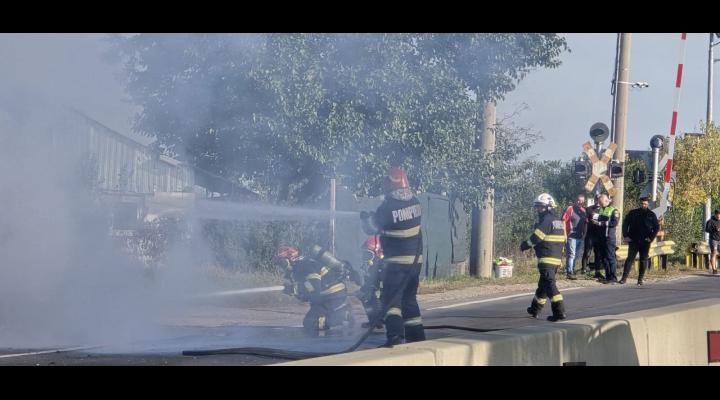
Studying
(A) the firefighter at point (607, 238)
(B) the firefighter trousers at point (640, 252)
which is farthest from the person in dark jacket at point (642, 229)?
(A) the firefighter at point (607, 238)

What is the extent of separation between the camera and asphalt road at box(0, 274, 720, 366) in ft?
26.4

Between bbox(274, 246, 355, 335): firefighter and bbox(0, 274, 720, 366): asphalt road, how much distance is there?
9.0 inches

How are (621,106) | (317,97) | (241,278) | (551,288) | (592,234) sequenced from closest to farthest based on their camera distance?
(551,288), (317,97), (241,278), (592,234), (621,106)

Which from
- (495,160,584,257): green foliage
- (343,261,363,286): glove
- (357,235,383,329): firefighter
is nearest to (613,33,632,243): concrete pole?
(495,160,584,257): green foliage

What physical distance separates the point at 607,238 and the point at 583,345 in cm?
1107

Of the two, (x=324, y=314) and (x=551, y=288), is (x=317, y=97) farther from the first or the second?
(x=551, y=288)

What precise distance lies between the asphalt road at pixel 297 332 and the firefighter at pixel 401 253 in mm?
824

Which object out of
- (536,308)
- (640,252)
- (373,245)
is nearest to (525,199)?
(640,252)

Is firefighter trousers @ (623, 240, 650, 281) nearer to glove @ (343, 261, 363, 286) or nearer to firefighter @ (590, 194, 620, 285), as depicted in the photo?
firefighter @ (590, 194, 620, 285)

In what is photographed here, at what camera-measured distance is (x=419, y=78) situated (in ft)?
39.1

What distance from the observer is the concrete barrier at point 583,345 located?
499 centimetres

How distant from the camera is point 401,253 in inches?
322
